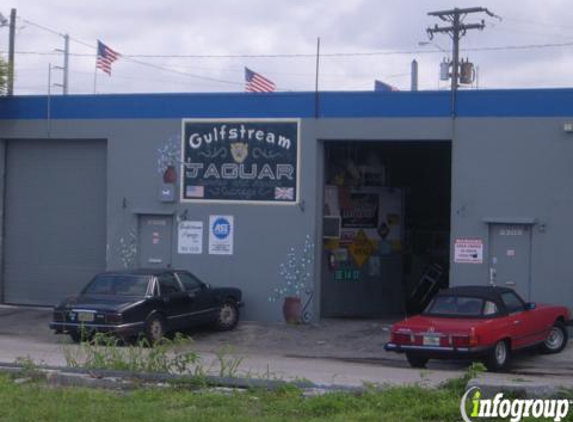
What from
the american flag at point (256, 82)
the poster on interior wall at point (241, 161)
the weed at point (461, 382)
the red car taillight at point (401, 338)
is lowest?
the red car taillight at point (401, 338)

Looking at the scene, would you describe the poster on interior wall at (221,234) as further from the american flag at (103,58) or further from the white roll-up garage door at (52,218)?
the american flag at (103,58)

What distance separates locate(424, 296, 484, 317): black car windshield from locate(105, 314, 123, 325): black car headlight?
579 cm

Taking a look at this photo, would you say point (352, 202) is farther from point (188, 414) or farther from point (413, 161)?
point (188, 414)

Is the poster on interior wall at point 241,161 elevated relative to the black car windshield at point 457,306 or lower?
elevated

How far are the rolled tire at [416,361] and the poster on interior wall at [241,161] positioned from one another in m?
7.32

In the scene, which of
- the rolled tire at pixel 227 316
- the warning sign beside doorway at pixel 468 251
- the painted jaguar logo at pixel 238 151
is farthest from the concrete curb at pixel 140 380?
the painted jaguar logo at pixel 238 151

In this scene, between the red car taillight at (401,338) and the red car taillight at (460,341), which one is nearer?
the red car taillight at (460,341)

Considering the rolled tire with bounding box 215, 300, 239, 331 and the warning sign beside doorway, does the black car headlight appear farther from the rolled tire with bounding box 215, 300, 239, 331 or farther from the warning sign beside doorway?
the warning sign beside doorway

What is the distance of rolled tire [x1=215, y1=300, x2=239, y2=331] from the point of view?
23.9 meters

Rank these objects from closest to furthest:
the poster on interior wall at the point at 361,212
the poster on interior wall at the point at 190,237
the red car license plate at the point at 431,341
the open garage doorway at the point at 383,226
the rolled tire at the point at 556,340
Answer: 1. the red car license plate at the point at 431,341
2. the rolled tire at the point at 556,340
3. the poster on interior wall at the point at 190,237
4. the open garage doorway at the point at 383,226
5. the poster on interior wall at the point at 361,212

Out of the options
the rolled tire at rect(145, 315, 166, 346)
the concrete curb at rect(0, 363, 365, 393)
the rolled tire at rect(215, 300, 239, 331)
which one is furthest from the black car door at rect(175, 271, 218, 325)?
the concrete curb at rect(0, 363, 365, 393)

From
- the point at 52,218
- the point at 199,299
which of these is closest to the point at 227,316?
the point at 199,299

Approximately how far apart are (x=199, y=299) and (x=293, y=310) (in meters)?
2.82

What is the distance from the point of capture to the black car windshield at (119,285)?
2170 centimetres
